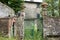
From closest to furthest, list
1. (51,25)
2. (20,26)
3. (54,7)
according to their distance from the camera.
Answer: (51,25), (20,26), (54,7)

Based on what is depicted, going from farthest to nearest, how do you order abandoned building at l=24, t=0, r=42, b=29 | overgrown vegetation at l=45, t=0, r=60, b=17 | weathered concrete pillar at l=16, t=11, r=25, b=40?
abandoned building at l=24, t=0, r=42, b=29 → overgrown vegetation at l=45, t=0, r=60, b=17 → weathered concrete pillar at l=16, t=11, r=25, b=40

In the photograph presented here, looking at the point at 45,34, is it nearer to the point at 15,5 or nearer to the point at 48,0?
the point at 48,0

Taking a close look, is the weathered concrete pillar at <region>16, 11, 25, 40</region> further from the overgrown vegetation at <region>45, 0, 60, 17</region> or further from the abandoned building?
the abandoned building

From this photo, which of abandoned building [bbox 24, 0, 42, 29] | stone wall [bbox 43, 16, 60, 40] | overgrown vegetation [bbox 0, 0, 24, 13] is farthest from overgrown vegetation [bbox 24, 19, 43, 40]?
abandoned building [bbox 24, 0, 42, 29]

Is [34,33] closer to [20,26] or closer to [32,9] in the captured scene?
[20,26]

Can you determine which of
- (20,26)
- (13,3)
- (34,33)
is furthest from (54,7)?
(20,26)

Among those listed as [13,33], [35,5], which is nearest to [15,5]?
[35,5]

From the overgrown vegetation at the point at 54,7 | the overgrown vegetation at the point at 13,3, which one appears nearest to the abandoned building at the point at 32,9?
the overgrown vegetation at the point at 13,3

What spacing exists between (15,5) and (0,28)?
1154 cm

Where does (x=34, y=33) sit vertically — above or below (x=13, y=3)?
below

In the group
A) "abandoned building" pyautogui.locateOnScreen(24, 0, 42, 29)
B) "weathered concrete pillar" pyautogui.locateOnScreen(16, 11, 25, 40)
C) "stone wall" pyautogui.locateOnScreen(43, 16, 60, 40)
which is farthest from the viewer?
"abandoned building" pyautogui.locateOnScreen(24, 0, 42, 29)

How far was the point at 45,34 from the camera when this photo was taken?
13594mm

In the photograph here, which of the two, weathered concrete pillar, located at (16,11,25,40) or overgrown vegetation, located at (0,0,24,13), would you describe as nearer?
weathered concrete pillar, located at (16,11,25,40)

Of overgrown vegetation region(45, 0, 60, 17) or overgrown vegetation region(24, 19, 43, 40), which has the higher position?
overgrown vegetation region(45, 0, 60, 17)
